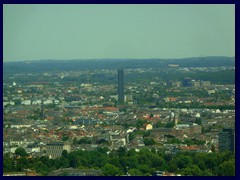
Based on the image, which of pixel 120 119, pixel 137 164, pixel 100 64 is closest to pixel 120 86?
pixel 100 64

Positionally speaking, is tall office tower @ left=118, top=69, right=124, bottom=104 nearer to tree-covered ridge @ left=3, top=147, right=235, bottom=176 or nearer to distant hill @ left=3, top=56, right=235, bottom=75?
distant hill @ left=3, top=56, right=235, bottom=75

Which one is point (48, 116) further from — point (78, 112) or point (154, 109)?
point (154, 109)

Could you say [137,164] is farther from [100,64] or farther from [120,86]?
[100,64]

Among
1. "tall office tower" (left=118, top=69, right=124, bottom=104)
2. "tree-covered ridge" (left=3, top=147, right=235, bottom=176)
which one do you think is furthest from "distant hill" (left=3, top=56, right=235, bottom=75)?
"tree-covered ridge" (left=3, top=147, right=235, bottom=176)
